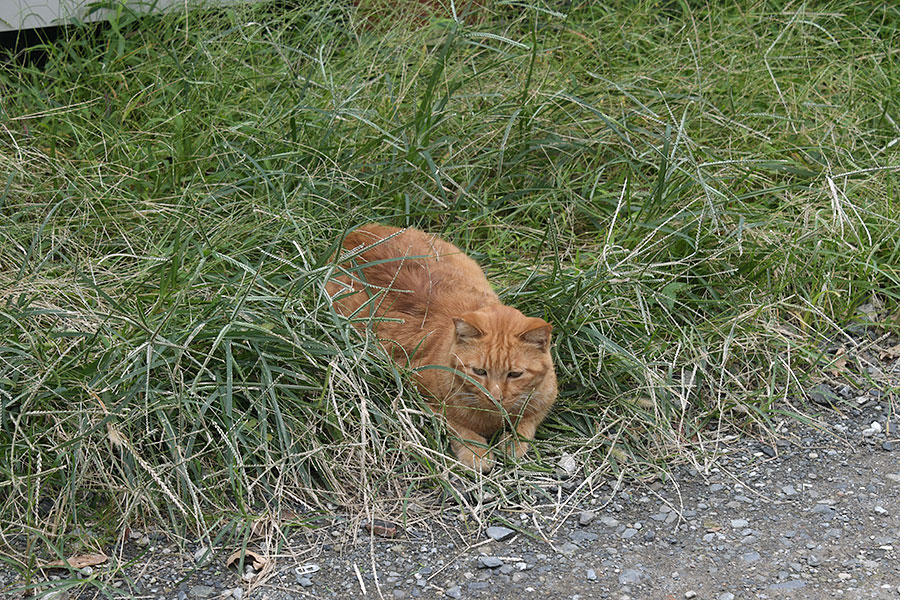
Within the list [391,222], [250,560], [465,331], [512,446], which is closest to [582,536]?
[512,446]

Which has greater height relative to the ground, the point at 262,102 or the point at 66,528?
the point at 262,102

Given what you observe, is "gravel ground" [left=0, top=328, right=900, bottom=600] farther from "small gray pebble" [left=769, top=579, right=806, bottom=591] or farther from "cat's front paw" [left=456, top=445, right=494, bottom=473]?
"cat's front paw" [left=456, top=445, right=494, bottom=473]

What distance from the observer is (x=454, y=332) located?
334 centimetres

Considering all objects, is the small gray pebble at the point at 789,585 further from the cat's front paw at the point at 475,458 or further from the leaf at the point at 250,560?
the leaf at the point at 250,560

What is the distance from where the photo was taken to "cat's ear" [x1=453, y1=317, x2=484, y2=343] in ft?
10.6

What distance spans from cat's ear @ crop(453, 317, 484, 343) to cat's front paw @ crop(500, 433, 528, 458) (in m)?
0.36

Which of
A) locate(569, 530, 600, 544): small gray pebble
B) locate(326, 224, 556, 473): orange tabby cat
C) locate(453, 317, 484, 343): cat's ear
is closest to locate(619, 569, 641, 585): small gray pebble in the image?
locate(569, 530, 600, 544): small gray pebble

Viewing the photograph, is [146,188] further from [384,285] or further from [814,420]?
[814,420]

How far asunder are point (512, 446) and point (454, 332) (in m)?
0.43

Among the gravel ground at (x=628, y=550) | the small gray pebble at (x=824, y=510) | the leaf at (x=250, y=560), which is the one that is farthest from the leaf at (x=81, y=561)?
the small gray pebble at (x=824, y=510)

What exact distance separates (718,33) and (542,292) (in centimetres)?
220

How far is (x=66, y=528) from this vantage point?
9.55ft

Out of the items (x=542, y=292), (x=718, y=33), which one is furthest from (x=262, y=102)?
(x=718, y=33)

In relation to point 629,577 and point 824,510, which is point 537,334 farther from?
point 824,510
